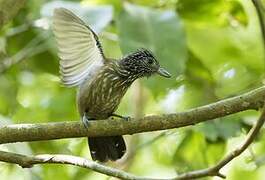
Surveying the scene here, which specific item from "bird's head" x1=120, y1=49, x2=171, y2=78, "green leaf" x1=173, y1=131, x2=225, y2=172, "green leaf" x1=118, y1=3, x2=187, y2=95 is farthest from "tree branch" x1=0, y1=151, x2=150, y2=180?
"green leaf" x1=173, y1=131, x2=225, y2=172

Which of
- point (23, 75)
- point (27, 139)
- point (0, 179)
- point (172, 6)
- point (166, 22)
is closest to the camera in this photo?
point (27, 139)

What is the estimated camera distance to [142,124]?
2535 millimetres

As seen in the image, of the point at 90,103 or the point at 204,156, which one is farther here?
the point at 204,156

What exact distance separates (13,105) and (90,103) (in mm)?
865

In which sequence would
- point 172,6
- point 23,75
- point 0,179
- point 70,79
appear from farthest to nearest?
point 23,75
point 172,6
point 70,79
point 0,179

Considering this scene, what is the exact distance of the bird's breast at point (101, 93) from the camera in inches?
123

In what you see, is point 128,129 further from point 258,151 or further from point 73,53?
point 258,151

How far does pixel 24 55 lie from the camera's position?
3.98 m

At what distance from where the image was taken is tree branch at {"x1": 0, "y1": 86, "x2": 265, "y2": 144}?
2498 millimetres

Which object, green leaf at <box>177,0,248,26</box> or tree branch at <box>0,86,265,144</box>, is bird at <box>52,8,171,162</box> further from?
green leaf at <box>177,0,248,26</box>

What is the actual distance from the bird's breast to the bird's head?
86 mm

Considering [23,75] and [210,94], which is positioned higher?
[210,94]

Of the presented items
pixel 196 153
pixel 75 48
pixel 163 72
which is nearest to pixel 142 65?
pixel 163 72

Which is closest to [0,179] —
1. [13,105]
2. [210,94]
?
[13,105]
